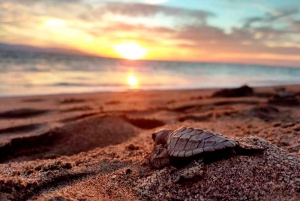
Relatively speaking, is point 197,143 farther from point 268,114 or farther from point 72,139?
point 268,114

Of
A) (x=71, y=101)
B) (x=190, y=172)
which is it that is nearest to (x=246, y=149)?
(x=190, y=172)

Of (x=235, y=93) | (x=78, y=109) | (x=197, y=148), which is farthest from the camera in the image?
(x=235, y=93)

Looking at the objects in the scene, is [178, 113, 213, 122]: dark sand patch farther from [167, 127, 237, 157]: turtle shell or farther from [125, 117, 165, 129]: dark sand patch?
[167, 127, 237, 157]: turtle shell

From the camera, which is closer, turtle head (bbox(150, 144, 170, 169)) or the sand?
the sand

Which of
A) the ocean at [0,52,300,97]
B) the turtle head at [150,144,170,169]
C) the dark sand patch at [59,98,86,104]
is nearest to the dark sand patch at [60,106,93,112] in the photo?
the dark sand patch at [59,98,86,104]

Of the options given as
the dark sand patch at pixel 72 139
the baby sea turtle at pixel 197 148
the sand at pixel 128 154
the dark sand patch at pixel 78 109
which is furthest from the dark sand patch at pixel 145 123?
the baby sea turtle at pixel 197 148

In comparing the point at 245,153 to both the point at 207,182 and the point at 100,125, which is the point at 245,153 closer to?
the point at 207,182

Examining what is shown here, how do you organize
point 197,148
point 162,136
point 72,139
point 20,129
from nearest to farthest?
point 197,148
point 162,136
point 72,139
point 20,129
